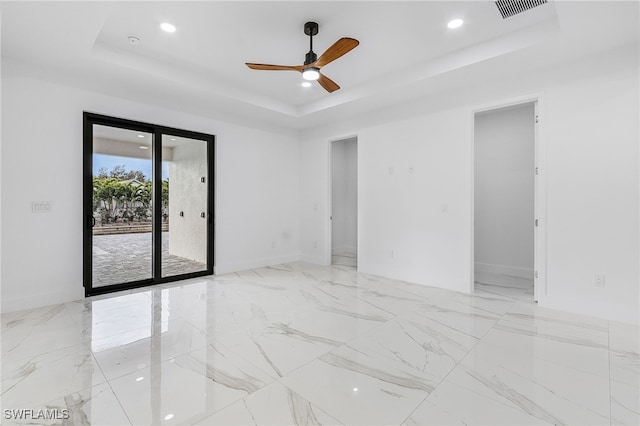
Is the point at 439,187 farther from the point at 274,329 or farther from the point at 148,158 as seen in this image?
the point at 148,158

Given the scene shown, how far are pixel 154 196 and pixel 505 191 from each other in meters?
5.83

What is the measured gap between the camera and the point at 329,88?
359 cm

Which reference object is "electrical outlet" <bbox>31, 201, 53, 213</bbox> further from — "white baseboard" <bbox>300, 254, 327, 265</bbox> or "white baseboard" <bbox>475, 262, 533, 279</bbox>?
"white baseboard" <bbox>475, 262, 533, 279</bbox>

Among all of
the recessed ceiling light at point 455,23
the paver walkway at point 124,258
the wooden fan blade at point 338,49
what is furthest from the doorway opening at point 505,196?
the paver walkway at point 124,258

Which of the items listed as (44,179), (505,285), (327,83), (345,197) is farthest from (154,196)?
(505,285)

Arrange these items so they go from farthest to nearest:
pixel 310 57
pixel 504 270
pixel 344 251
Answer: pixel 344 251 < pixel 504 270 < pixel 310 57

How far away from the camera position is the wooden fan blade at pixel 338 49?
2.63 meters

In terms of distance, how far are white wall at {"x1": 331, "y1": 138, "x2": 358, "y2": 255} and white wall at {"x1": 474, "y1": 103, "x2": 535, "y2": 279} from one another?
2.94 m

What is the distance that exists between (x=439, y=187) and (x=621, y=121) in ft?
6.45

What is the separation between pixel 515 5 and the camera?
2.72 m

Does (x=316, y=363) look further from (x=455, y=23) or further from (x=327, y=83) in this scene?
(x=455, y=23)

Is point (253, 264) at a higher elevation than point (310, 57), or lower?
lower

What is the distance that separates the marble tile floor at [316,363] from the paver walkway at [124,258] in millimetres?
563

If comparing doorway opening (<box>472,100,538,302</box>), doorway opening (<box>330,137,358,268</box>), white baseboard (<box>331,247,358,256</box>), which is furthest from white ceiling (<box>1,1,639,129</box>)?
white baseboard (<box>331,247,358,256</box>)
